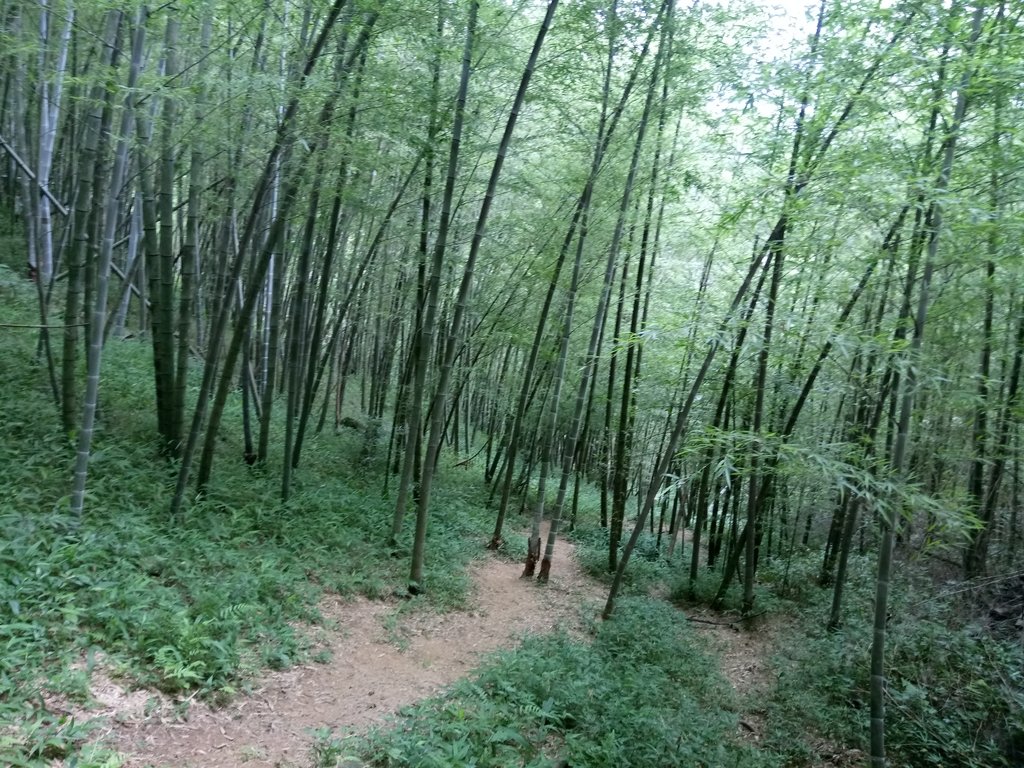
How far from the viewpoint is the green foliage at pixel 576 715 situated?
10.3ft

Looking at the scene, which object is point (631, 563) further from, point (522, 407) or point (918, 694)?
point (918, 694)

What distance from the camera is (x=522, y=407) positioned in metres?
8.29

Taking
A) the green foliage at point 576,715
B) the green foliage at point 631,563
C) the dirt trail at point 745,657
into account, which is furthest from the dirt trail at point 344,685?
the dirt trail at point 745,657

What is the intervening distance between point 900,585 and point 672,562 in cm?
371

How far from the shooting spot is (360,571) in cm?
550

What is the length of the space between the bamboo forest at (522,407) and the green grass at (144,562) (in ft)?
0.09

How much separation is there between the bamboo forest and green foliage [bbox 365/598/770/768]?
30 mm

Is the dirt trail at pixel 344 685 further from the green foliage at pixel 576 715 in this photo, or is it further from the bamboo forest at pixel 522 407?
the green foliage at pixel 576 715

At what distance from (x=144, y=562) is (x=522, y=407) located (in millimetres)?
5086

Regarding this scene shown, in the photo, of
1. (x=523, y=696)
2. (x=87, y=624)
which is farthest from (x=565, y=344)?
(x=87, y=624)

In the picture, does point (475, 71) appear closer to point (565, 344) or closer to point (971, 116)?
point (565, 344)

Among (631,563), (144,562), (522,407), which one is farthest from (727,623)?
(144,562)

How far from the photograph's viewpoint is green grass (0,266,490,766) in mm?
2922

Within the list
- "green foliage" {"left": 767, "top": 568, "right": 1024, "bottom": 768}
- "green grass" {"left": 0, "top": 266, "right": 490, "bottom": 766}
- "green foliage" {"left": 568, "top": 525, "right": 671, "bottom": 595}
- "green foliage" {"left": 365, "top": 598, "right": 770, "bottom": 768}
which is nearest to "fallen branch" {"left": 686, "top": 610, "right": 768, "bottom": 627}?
"green foliage" {"left": 568, "top": 525, "right": 671, "bottom": 595}
